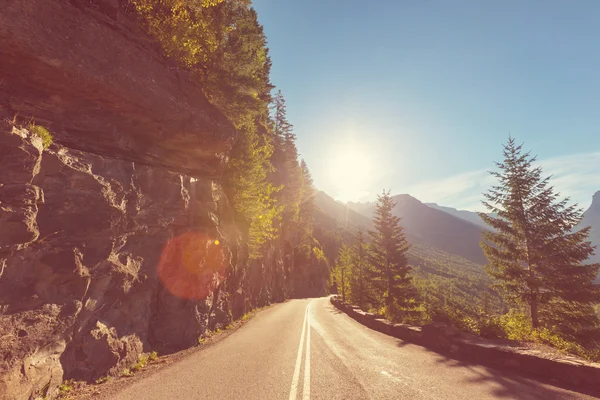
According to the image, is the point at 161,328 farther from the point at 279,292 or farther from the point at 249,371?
the point at 279,292

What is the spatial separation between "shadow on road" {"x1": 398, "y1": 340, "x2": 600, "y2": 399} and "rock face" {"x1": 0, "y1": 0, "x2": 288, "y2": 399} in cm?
918

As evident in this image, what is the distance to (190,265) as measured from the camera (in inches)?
427

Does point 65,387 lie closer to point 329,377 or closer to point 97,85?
point 329,377

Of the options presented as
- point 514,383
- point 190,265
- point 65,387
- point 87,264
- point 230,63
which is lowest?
point 65,387

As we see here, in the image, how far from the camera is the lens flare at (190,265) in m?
9.84

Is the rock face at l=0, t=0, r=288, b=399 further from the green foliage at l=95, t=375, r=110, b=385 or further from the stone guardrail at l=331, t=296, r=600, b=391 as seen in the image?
the stone guardrail at l=331, t=296, r=600, b=391

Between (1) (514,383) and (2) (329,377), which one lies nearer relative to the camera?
(1) (514,383)

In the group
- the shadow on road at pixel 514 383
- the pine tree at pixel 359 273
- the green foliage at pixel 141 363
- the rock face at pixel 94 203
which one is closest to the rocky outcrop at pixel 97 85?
the rock face at pixel 94 203

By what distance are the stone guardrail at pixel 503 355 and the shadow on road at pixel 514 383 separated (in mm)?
156

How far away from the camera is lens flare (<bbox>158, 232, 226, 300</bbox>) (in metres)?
9.84

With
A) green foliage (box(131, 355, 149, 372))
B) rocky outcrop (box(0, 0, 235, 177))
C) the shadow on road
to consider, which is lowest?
green foliage (box(131, 355, 149, 372))

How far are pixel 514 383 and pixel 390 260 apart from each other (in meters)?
23.2

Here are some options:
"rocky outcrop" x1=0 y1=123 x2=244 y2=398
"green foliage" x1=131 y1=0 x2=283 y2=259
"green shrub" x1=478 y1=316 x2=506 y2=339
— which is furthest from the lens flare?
"green shrub" x1=478 y1=316 x2=506 y2=339

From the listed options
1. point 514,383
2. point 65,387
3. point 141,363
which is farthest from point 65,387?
point 514,383
